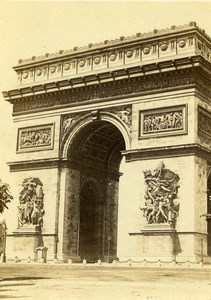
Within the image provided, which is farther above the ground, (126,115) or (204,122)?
(126,115)

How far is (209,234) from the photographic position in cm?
3347

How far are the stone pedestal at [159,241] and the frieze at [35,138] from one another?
363 inches

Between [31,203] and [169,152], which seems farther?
[31,203]

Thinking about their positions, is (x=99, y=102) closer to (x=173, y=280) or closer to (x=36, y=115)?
(x=36, y=115)

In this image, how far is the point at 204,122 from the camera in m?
32.2

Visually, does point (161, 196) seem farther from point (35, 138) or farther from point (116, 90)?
point (35, 138)

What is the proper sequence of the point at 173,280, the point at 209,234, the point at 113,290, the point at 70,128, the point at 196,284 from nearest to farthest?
Result: 1. the point at 113,290
2. the point at 196,284
3. the point at 173,280
4. the point at 209,234
5. the point at 70,128

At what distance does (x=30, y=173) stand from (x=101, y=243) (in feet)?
23.1

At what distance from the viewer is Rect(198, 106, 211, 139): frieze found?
31656mm

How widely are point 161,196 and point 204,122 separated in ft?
16.1

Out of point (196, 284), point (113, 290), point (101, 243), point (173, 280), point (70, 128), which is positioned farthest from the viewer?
point (101, 243)

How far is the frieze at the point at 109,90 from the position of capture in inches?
1260

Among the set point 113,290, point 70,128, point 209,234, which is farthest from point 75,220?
point 113,290

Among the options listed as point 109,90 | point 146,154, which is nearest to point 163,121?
point 146,154
